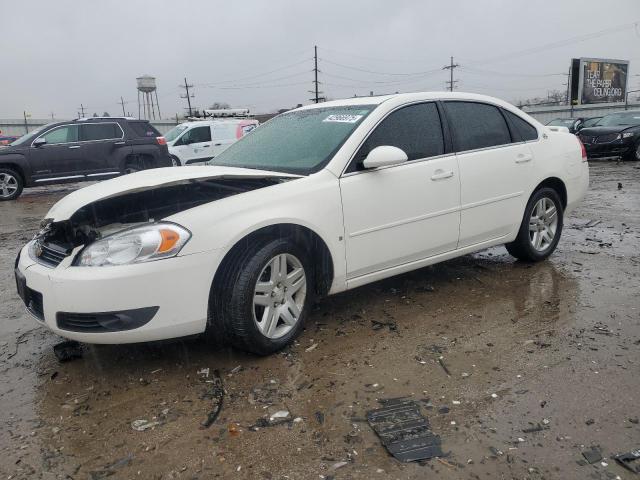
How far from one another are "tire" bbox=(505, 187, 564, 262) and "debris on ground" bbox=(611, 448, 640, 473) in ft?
9.13

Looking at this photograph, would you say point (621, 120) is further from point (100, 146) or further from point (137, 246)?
point (137, 246)

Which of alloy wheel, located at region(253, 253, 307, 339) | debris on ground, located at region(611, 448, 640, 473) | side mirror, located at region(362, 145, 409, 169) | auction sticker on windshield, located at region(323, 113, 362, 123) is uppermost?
auction sticker on windshield, located at region(323, 113, 362, 123)

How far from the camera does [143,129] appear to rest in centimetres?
1324

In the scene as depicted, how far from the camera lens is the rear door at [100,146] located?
1259 cm

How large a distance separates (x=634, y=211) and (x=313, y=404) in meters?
6.92

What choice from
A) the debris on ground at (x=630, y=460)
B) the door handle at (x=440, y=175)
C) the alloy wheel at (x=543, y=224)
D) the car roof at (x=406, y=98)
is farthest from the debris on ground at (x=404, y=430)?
the alloy wheel at (x=543, y=224)

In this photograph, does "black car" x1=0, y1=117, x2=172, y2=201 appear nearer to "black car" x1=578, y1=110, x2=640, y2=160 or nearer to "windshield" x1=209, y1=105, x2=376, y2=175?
"windshield" x1=209, y1=105, x2=376, y2=175

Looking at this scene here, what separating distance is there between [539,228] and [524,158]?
75 centimetres

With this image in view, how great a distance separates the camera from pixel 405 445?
7.66ft

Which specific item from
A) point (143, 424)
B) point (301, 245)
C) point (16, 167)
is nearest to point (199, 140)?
point (16, 167)

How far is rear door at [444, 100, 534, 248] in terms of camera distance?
4.23 meters

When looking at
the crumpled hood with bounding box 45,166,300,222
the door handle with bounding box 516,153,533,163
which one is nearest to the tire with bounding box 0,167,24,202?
the crumpled hood with bounding box 45,166,300,222

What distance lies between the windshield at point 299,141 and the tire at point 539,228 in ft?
6.37

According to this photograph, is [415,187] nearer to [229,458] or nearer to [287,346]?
[287,346]
